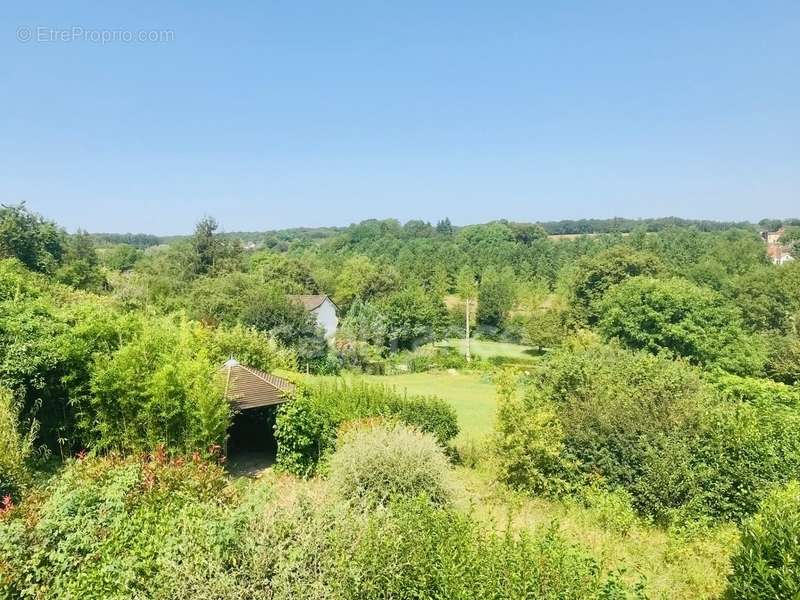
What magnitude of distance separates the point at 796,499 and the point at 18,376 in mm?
14140

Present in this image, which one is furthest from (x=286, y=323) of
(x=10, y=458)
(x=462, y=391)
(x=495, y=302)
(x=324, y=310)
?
(x=495, y=302)

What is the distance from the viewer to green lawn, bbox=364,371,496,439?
1812 cm

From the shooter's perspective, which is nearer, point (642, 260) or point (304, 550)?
point (304, 550)

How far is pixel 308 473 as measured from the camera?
12086mm

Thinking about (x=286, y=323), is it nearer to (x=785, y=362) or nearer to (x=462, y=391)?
(x=462, y=391)

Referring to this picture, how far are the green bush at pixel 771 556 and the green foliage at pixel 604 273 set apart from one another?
104 ft

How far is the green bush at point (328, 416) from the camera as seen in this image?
12.1 meters

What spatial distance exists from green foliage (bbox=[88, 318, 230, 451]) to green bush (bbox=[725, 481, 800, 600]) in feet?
31.2

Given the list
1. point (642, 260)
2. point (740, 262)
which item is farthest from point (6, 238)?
point (740, 262)

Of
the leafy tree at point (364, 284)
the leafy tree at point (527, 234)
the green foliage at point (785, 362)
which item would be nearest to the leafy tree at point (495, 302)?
the leafy tree at point (364, 284)

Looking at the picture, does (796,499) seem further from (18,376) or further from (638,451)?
(18,376)

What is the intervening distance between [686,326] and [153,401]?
24.3 metres

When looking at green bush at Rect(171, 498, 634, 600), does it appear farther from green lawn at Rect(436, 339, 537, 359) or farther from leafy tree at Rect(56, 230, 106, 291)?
green lawn at Rect(436, 339, 537, 359)

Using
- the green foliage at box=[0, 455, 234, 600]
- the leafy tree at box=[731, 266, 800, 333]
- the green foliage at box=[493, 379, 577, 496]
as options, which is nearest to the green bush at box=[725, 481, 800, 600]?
the green foliage at box=[493, 379, 577, 496]
